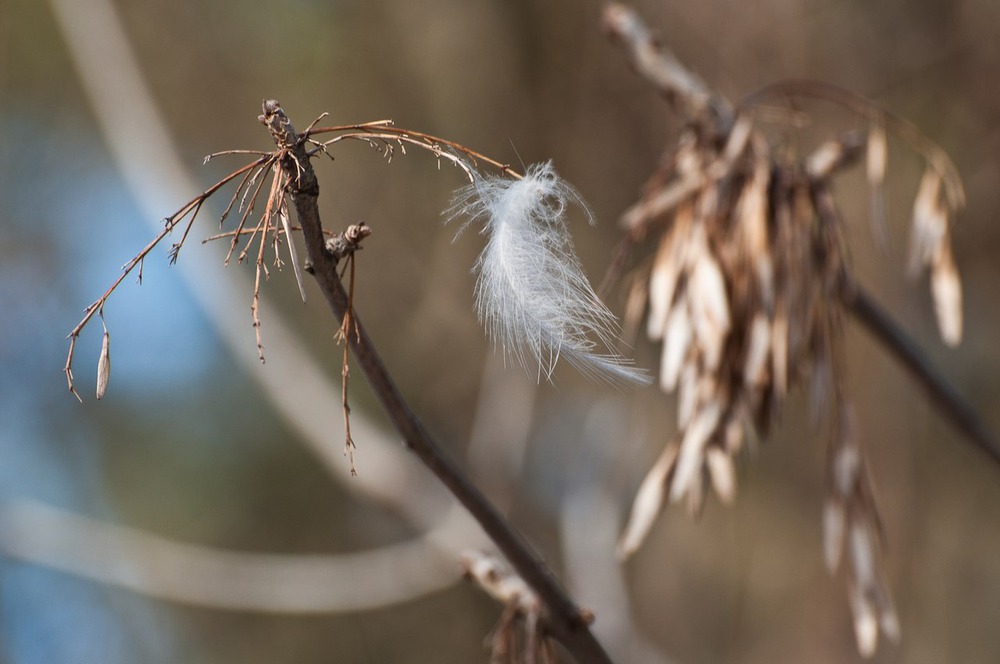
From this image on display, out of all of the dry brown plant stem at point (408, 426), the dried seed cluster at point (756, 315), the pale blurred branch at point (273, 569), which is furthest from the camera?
the pale blurred branch at point (273, 569)

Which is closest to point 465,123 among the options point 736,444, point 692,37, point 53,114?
point 692,37

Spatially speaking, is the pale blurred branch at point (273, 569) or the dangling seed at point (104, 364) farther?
the pale blurred branch at point (273, 569)

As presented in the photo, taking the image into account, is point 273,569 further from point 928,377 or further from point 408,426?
point 408,426

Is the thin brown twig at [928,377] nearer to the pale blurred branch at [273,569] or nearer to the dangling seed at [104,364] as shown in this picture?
the dangling seed at [104,364]

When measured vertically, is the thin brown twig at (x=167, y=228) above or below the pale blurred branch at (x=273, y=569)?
above

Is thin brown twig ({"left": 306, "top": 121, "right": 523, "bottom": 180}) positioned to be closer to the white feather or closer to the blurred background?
the white feather

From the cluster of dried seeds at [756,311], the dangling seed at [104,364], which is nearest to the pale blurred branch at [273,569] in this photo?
the cluster of dried seeds at [756,311]

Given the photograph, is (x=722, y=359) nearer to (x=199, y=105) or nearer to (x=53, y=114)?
(x=199, y=105)

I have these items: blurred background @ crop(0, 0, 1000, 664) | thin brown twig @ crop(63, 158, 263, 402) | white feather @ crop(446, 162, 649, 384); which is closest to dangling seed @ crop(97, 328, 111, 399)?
thin brown twig @ crop(63, 158, 263, 402)
